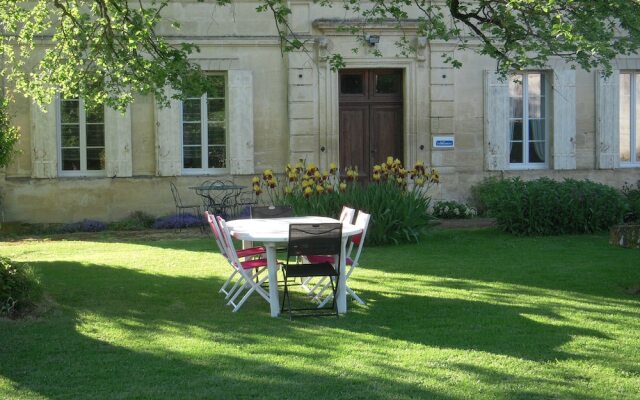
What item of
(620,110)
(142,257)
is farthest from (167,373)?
(620,110)

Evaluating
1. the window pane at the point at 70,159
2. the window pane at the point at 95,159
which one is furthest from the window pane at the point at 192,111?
the window pane at the point at 70,159

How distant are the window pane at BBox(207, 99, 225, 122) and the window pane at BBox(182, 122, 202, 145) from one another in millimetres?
284

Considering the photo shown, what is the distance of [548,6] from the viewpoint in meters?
8.23

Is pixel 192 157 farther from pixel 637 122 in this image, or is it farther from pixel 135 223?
pixel 637 122

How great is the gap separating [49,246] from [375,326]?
25.2 feet

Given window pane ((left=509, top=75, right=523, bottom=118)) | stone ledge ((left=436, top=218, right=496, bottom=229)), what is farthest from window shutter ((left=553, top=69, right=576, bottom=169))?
stone ledge ((left=436, top=218, right=496, bottom=229))

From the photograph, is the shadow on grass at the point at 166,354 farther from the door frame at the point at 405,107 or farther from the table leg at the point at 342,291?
the door frame at the point at 405,107

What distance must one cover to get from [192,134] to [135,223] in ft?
6.44

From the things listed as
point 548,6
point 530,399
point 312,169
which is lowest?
point 530,399

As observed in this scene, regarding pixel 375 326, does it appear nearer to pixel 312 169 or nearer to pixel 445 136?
pixel 312 169

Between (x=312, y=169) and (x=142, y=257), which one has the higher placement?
(x=312, y=169)

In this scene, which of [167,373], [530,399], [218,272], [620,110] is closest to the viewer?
[530,399]

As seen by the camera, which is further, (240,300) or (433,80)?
(433,80)

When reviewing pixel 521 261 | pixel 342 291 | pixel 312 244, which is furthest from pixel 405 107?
pixel 312 244
